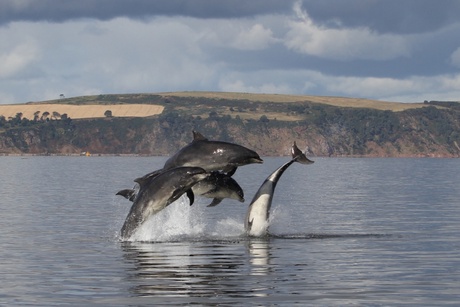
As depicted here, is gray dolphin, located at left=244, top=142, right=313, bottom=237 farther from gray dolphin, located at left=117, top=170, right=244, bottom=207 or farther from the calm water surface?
gray dolphin, located at left=117, top=170, right=244, bottom=207

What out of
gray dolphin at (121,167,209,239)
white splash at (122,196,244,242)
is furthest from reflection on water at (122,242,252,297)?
white splash at (122,196,244,242)

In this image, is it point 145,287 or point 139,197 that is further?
point 139,197

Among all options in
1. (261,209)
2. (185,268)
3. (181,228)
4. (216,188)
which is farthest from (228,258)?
(181,228)

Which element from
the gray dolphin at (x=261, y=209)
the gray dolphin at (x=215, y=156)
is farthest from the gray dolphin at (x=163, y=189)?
the gray dolphin at (x=261, y=209)

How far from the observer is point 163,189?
1407 inches

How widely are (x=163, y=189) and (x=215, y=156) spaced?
2.10m

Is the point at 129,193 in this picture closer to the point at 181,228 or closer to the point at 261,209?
the point at 261,209

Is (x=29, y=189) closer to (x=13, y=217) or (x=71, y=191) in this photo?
(x=71, y=191)

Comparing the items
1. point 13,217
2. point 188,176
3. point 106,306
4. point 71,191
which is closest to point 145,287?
point 106,306

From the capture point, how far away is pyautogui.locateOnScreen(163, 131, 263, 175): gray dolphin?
35250 millimetres

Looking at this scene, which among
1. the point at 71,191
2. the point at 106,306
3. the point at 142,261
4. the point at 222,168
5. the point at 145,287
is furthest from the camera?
the point at 71,191

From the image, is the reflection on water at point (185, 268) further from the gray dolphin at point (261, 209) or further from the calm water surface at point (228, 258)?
the gray dolphin at point (261, 209)

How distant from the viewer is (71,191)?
86188mm

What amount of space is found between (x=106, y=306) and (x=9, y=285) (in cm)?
470
